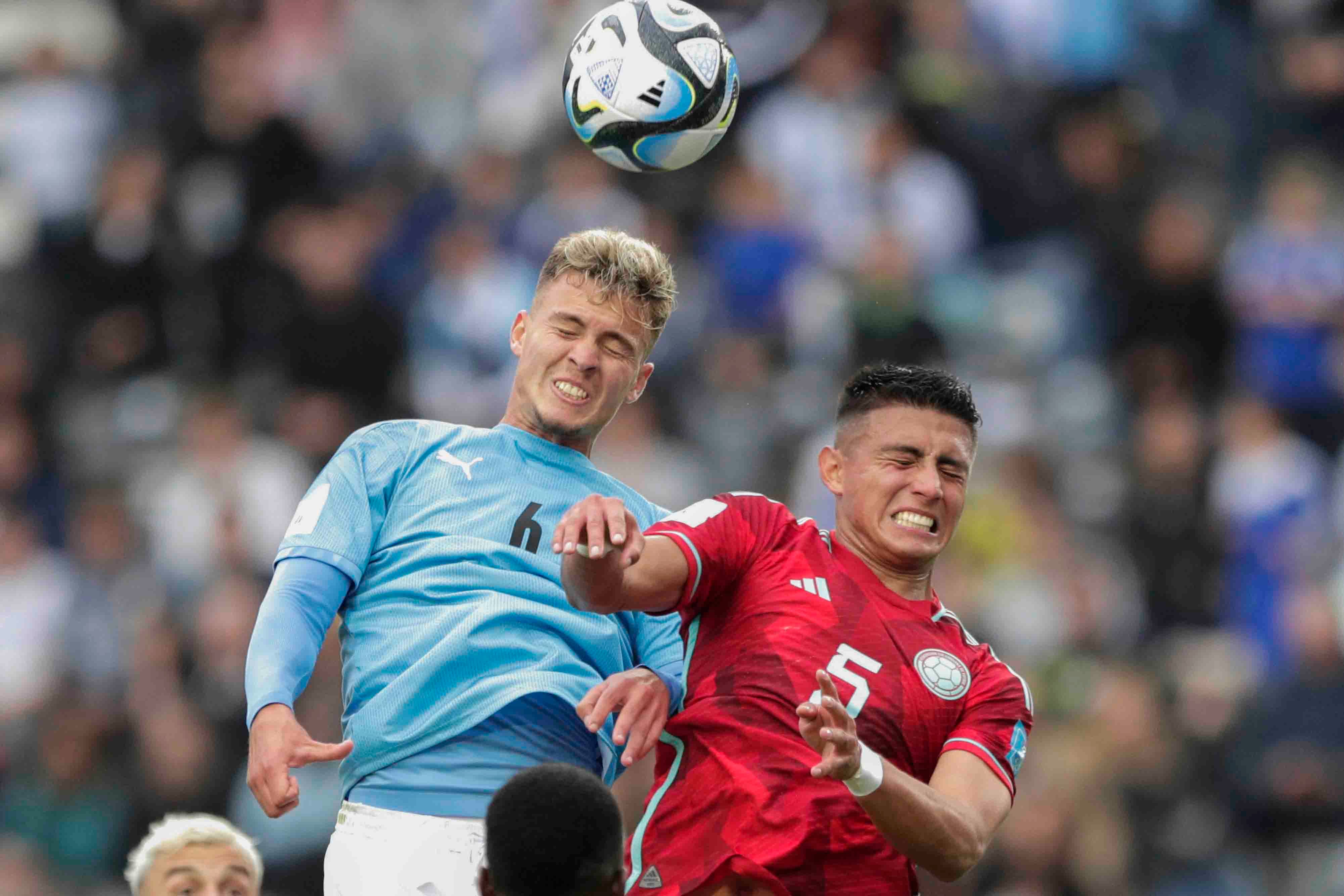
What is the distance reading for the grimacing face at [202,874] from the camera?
5.50 meters

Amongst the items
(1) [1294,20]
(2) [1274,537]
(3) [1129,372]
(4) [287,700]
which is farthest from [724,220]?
(4) [287,700]

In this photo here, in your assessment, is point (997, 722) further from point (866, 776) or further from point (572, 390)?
point (572, 390)

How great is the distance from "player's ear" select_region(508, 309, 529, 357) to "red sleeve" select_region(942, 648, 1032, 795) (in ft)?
5.24

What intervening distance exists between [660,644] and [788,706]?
59 cm

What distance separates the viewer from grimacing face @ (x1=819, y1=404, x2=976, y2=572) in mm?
4770

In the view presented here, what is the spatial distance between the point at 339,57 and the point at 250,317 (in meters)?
2.43

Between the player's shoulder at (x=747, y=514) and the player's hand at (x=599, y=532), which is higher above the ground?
the player's shoulder at (x=747, y=514)

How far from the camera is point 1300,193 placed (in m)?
12.2

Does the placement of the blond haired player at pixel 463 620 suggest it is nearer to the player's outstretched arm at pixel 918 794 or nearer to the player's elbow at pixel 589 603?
the player's elbow at pixel 589 603

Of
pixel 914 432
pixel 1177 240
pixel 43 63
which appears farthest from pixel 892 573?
pixel 43 63

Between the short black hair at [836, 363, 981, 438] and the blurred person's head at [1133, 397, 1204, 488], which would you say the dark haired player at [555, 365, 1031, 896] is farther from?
the blurred person's head at [1133, 397, 1204, 488]

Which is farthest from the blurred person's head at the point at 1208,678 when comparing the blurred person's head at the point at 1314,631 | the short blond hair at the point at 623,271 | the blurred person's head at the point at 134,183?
the blurred person's head at the point at 134,183

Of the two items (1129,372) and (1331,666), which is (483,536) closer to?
(1331,666)

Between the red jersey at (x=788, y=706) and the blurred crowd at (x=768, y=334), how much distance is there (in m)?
4.58
